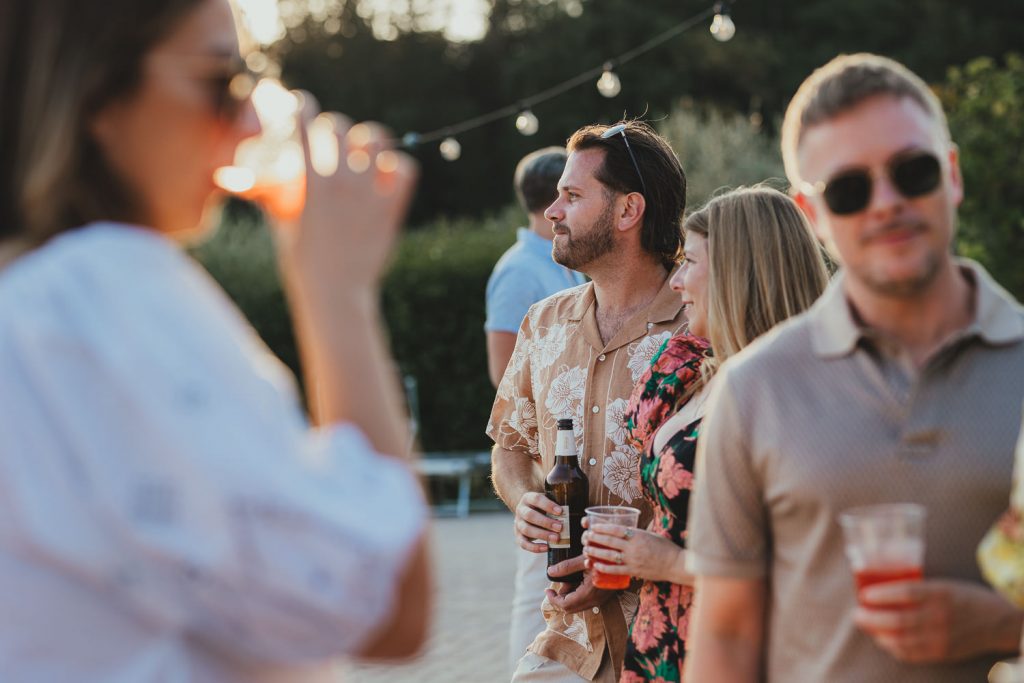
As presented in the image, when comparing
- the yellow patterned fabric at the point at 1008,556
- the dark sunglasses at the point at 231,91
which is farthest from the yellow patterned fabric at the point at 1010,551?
the dark sunglasses at the point at 231,91

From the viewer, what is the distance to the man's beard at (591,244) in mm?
4625

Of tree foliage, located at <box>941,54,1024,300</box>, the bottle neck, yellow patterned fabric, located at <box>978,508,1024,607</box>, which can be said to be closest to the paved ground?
the bottle neck

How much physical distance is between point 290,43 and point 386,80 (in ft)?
11.7

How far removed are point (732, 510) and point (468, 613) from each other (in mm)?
7415

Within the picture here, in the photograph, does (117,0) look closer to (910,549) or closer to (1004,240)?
(910,549)

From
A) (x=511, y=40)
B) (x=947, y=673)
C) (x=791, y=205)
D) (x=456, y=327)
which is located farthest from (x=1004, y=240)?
(x=511, y=40)

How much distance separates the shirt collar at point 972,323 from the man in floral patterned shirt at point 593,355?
1903 millimetres

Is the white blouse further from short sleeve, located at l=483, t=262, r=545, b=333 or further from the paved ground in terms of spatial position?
short sleeve, located at l=483, t=262, r=545, b=333

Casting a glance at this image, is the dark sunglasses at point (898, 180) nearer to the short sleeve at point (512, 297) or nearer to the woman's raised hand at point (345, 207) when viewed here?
the woman's raised hand at point (345, 207)

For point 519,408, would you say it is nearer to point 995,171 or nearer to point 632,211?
point 632,211

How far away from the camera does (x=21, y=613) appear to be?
4.54ft

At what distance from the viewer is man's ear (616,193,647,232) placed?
4684mm

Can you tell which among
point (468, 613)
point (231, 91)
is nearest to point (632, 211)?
point (231, 91)

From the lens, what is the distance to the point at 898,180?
2.17 m
